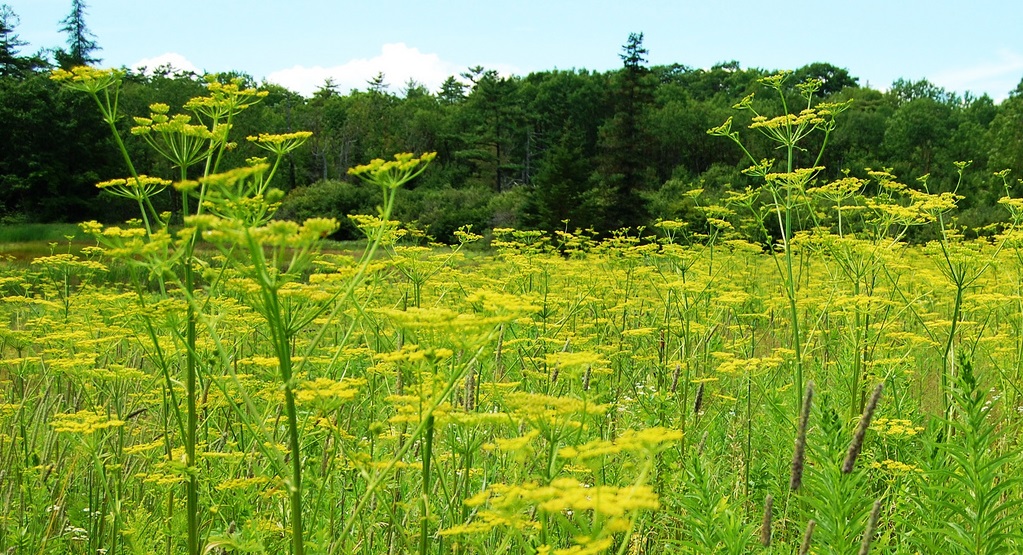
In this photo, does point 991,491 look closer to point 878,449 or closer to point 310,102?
point 878,449

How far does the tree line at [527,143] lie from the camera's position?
39719 millimetres

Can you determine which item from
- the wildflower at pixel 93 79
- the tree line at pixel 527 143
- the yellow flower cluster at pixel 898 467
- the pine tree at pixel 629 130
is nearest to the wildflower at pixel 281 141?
the wildflower at pixel 93 79

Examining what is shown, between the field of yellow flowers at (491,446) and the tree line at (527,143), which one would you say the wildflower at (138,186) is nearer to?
the field of yellow flowers at (491,446)

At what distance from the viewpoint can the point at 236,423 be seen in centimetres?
476

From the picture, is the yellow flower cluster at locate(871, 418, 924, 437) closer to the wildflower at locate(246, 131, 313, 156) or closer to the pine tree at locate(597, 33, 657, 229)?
the wildflower at locate(246, 131, 313, 156)

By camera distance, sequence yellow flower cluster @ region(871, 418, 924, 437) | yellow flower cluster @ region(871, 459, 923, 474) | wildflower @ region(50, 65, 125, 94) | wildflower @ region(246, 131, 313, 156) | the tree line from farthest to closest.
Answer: the tree line → yellow flower cluster @ region(871, 418, 924, 437) → yellow flower cluster @ region(871, 459, 923, 474) → wildflower @ region(246, 131, 313, 156) → wildflower @ region(50, 65, 125, 94)

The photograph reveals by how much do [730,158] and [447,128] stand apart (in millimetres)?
29572

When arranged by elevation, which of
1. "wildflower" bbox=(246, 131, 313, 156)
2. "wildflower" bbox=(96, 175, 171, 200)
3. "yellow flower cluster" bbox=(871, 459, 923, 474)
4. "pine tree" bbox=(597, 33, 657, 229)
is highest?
"pine tree" bbox=(597, 33, 657, 229)

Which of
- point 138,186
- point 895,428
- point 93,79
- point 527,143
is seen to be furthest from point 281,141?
point 527,143

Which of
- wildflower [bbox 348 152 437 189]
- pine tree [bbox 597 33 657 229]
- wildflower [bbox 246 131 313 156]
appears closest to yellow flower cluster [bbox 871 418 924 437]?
wildflower [bbox 348 152 437 189]

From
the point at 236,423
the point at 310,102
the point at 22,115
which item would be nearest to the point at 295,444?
the point at 236,423

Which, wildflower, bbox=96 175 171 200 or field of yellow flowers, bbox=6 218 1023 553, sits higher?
wildflower, bbox=96 175 171 200

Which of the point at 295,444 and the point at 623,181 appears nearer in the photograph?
the point at 295,444

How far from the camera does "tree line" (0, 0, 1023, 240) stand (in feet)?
130
